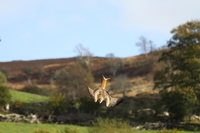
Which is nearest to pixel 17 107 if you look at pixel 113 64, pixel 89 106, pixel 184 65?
pixel 89 106

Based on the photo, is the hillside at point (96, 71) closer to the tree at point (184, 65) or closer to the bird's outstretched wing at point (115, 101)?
the tree at point (184, 65)

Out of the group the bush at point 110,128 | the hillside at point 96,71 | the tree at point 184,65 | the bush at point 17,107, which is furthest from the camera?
the hillside at point 96,71

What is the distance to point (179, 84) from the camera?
131 feet

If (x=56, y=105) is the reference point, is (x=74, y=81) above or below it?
above

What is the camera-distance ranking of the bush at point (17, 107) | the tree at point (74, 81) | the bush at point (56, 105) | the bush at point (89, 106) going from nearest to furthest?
the bush at point (56, 105) < the bush at point (89, 106) < the bush at point (17, 107) < the tree at point (74, 81)

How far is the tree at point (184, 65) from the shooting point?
37.7m

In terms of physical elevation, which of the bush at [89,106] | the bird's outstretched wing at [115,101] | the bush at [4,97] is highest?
the bird's outstretched wing at [115,101]

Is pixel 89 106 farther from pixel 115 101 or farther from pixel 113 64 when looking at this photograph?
pixel 113 64

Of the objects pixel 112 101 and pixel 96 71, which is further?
pixel 96 71

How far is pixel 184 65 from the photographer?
131 ft

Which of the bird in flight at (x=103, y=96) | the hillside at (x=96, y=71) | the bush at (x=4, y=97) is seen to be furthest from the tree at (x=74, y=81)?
the bird in flight at (x=103, y=96)

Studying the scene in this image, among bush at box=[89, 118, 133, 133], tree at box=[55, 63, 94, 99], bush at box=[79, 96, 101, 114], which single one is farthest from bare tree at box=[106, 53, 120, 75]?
bush at box=[89, 118, 133, 133]

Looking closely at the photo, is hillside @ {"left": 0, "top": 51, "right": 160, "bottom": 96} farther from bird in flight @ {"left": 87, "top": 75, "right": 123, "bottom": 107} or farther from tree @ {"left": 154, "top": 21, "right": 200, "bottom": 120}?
bird in flight @ {"left": 87, "top": 75, "right": 123, "bottom": 107}

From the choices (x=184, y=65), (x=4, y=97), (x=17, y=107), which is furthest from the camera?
(x=17, y=107)
